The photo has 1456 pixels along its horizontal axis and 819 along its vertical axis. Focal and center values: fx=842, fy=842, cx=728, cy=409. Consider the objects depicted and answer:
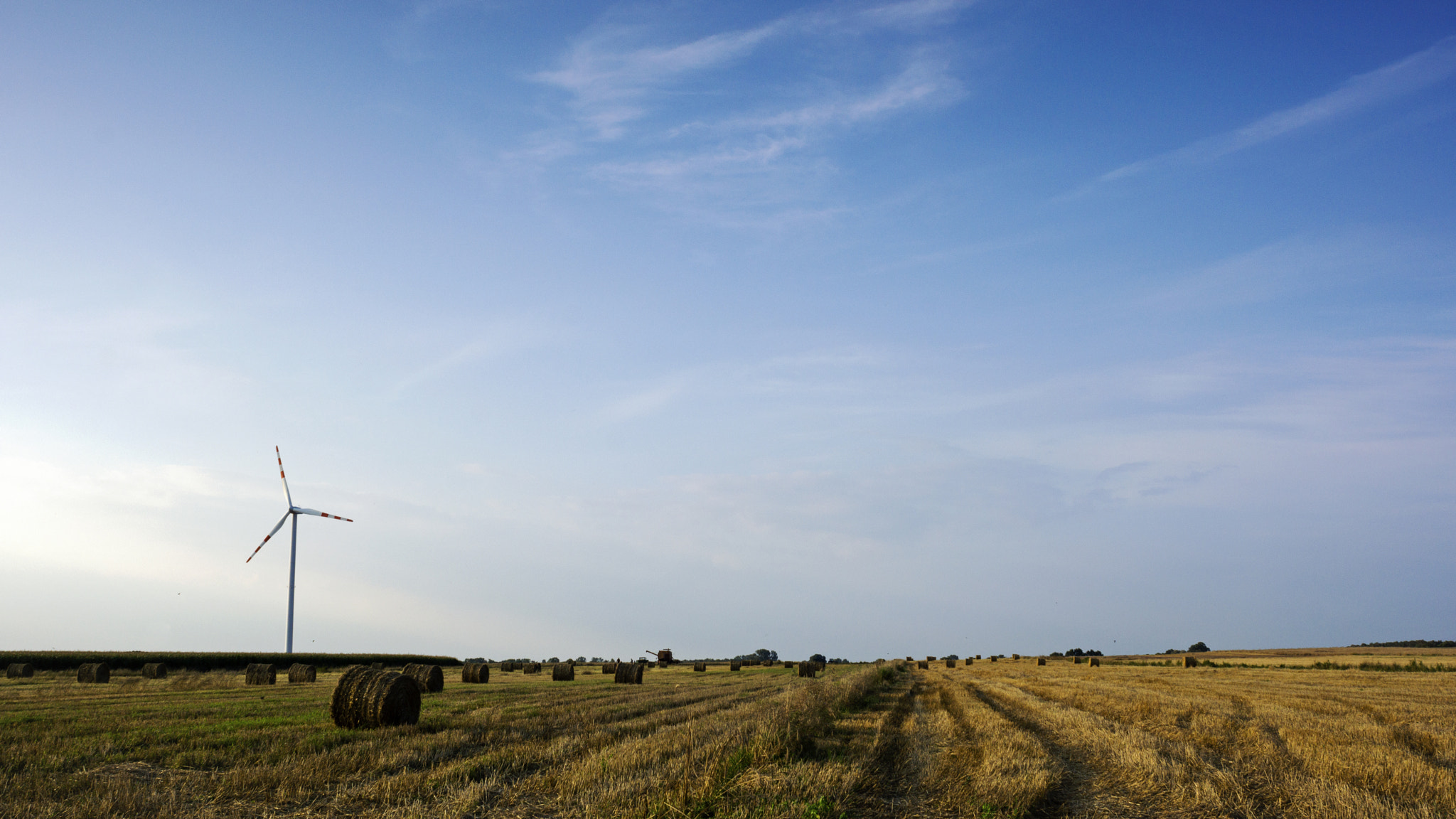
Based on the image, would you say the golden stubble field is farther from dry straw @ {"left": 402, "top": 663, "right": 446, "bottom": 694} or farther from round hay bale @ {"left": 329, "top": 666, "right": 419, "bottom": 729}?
dry straw @ {"left": 402, "top": 663, "right": 446, "bottom": 694}

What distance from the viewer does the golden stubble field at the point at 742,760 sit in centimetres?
877

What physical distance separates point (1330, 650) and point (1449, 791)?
332ft

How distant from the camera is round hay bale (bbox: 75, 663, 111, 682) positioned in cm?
3847

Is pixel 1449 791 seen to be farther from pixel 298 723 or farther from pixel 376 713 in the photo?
pixel 298 723

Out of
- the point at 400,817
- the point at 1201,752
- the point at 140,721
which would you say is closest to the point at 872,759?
the point at 1201,752

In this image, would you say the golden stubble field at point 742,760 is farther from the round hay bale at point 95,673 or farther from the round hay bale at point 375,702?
the round hay bale at point 95,673

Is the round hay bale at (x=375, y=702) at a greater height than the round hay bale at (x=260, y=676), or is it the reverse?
the round hay bale at (x=375, y=702)

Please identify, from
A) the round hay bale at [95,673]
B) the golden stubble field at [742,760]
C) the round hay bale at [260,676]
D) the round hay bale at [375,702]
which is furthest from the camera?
the round hay bale at [95,673]

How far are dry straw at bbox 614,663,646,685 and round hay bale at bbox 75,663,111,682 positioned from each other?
23.8m

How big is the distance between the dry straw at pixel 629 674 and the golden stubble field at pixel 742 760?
605 inches

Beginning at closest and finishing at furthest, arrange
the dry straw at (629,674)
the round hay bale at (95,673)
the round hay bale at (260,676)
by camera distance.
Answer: the round hay bale at (260,676) < the dry straw at (629,674) < the round hay bale at (95,673)

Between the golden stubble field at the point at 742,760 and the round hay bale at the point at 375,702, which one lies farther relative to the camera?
the round hay bale at the point at 375,702

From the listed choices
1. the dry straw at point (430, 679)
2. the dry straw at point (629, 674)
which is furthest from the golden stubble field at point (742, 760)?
the dry straw at point (629, 674)

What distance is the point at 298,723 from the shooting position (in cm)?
1650
